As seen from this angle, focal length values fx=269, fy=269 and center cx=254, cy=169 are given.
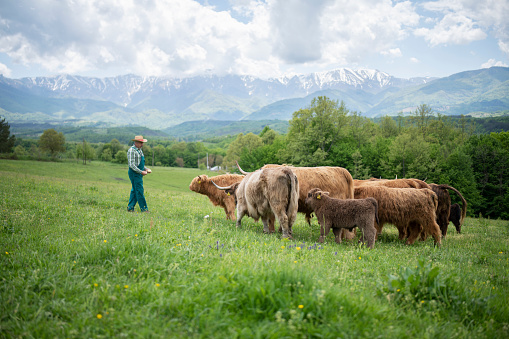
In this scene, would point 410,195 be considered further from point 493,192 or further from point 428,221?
point 493,192

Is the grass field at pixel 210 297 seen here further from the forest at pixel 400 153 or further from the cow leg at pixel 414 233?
the forest at pixel 400 153

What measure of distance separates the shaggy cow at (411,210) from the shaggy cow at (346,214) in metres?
1.58

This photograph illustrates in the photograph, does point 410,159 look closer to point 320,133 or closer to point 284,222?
point 320,133

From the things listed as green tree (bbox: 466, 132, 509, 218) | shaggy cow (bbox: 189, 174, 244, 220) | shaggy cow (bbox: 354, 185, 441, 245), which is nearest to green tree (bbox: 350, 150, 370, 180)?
green tree (bbox: 466, 132, 509, 218)

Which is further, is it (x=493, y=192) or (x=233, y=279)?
(x=493, y=192)

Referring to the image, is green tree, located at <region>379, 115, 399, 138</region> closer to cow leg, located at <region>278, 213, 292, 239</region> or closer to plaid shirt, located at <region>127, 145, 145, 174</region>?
cow leg, located at <region>278, 213, 292, 239</region>

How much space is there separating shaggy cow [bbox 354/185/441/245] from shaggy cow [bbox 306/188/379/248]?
158cm

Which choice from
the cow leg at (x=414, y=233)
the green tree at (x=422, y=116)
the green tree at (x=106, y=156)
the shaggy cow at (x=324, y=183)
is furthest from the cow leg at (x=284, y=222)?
the green tree at (x=106, y=156)

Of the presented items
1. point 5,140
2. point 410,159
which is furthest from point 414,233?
point 5,140

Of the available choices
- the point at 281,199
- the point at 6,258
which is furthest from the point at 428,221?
the point at 6,258

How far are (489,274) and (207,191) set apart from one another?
1109cm

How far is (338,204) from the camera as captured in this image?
26.0 ft

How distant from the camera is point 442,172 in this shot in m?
48.5

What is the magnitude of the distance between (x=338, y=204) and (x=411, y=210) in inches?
115
